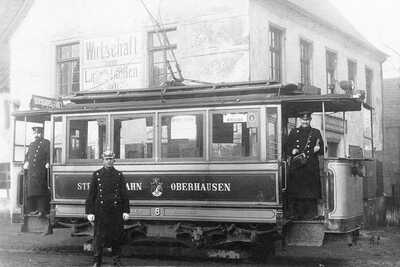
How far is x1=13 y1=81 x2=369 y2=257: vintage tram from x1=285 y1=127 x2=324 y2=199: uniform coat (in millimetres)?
152

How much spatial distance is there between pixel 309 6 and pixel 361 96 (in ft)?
27.8

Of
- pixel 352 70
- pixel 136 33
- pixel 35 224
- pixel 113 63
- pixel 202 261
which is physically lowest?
pixel 202 261

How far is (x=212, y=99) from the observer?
9.62 m

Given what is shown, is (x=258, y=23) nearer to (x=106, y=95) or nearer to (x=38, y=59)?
(x=106, y=95)

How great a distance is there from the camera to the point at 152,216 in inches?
385

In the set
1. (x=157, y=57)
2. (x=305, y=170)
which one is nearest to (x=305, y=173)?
(x=305, y=170)

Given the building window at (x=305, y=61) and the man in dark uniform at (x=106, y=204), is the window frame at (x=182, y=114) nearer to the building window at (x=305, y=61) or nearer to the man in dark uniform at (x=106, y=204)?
the man in dark uniform at (x=106, y=204)

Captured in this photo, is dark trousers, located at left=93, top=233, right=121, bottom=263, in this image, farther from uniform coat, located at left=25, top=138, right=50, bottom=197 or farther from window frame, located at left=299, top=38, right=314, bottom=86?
window frame, located at left=299, top=38, right=314, bottom=86

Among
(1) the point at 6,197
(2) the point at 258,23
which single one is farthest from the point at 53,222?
(1) the point at 6,197

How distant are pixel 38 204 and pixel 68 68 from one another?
22.5 ft

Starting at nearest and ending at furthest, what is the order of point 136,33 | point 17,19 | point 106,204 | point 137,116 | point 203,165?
point 106,204 < point 203,165 < point 137,116 < point 136,33 < point 17,19

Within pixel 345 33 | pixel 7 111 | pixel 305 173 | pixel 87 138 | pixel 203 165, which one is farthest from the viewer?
pixel 7 111

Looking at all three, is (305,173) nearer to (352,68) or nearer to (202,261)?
(202,261)

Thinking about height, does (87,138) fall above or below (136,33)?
below
